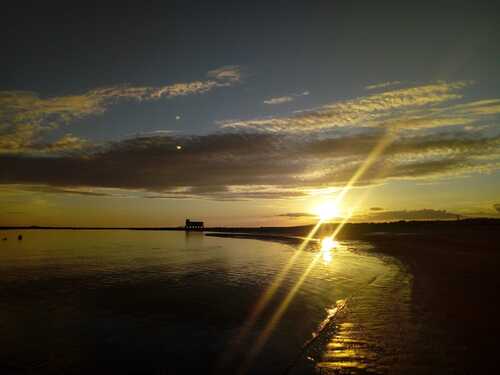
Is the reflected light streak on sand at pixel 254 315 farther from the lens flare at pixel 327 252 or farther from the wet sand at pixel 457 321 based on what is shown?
the lens flare at pixel 327 252

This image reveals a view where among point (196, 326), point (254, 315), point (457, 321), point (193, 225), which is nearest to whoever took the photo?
point (457, 321)

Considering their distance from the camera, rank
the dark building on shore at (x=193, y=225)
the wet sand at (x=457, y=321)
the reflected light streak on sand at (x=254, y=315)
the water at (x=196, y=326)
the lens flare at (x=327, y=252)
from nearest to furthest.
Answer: the wet sand at (x=457, y=321), the water at (x=196, y=326), the reflected light streak on sand at (x=254, y=315), the lens flare at (x=327, y=252), the dark building on shore at (x=193, y=225)

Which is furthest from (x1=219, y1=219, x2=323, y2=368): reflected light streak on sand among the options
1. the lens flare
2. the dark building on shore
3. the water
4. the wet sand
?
the dark building on shore

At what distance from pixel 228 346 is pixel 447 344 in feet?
18.8

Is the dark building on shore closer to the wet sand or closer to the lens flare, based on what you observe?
the lens flare

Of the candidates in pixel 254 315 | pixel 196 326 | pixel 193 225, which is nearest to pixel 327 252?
pixel 254 315

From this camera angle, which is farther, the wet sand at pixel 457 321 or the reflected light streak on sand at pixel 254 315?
the reflected light streak on sand at pixel 254 315

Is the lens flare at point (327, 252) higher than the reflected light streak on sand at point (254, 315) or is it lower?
lower

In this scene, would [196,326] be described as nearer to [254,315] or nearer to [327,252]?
[254,315]

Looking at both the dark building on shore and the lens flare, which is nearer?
the lens flare

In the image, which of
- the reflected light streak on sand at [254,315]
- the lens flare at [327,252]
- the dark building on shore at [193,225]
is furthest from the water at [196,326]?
the dark building on shore at [193,225]

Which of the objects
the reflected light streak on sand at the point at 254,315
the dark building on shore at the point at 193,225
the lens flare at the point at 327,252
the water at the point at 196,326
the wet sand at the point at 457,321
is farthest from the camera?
the dark building on shore at the point at 193,225

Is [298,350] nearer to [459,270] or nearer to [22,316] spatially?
[22,316]

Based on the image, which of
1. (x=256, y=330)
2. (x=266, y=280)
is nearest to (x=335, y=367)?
(x=256, y=330)
